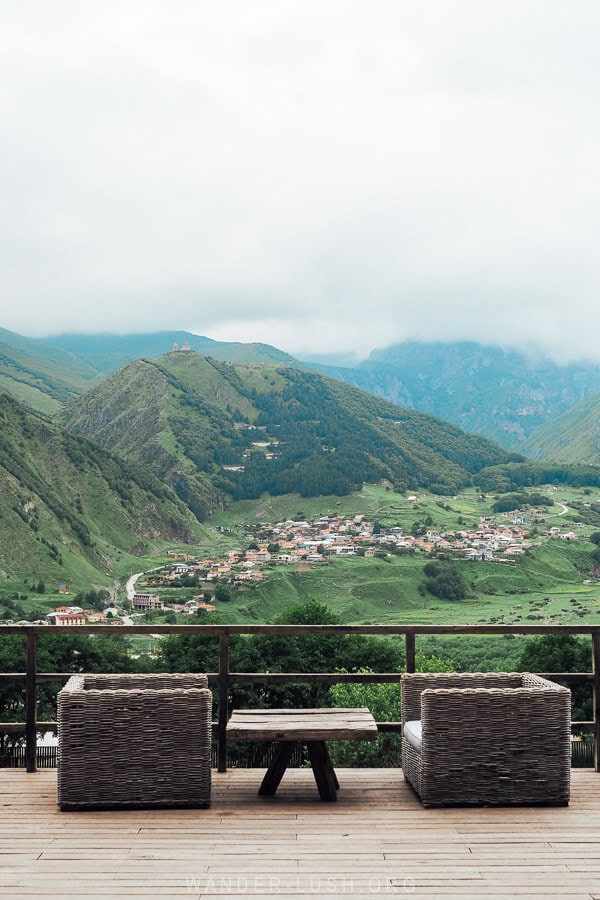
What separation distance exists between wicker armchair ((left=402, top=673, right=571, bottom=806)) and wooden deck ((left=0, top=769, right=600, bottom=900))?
102 millimetres

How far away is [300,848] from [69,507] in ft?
260

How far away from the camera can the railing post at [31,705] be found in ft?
16.4

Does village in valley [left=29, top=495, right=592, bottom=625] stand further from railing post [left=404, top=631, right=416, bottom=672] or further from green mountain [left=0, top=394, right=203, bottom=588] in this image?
railing post [left=404, top=631, right=416, bottom=672]

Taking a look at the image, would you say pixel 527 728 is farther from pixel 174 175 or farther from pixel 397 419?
pixel 397 419

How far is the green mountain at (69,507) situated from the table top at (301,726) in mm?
64574

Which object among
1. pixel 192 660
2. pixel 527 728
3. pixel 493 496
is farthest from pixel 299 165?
pixel 493 496

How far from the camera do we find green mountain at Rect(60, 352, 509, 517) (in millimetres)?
115938

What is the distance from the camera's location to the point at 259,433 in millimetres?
134750

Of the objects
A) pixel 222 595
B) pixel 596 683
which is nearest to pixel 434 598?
pixel 222 595

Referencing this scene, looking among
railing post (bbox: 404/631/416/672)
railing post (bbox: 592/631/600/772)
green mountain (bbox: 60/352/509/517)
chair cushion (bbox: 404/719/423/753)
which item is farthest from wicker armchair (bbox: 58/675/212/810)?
green mountain (bbox: 60/352/509/517)

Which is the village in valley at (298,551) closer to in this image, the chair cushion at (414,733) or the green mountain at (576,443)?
the chair cushion at (414,733)

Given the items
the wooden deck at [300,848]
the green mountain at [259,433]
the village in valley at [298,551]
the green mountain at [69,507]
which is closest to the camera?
the wooden deck at [300,848]

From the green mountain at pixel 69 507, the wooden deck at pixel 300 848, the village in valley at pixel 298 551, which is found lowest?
the village in valley at pixel 298 551

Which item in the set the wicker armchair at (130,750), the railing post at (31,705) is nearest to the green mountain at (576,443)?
the railing post at (31,705)
